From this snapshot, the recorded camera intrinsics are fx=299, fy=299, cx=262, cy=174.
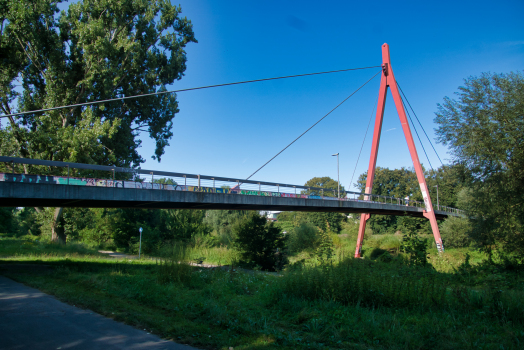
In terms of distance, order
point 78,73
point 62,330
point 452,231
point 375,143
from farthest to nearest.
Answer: point 452,231, point 375,143, point 78,73, point 62,330

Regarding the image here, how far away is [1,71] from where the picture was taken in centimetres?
2158

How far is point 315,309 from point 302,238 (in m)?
23.6

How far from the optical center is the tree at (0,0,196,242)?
20.4 m

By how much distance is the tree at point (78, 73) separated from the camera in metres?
20.4

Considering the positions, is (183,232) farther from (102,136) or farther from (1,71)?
(1,71)

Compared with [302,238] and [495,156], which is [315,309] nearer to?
[495,156]

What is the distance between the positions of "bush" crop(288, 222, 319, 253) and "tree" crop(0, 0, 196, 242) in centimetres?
1651

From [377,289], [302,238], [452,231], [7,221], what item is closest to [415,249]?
[377,289]

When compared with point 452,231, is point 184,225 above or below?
above

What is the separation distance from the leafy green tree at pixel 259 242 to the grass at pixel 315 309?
13.1m

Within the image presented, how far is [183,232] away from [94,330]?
92.1 feet

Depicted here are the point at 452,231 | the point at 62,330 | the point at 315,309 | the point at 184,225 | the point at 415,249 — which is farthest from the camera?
the point at 184,225

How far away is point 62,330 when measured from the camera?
5.20m

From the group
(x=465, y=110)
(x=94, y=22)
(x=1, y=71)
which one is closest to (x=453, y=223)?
(x=465, y=110)
